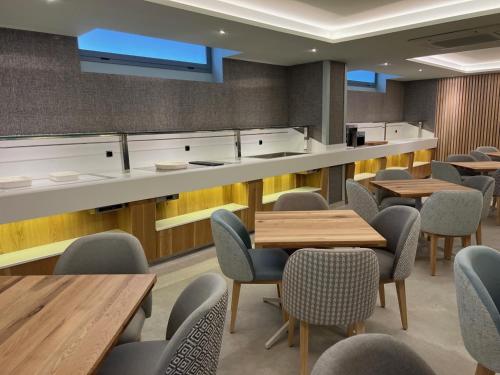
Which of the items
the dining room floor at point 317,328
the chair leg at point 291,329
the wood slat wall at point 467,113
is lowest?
the dining room floor at point 317,328

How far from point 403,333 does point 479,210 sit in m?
1.22

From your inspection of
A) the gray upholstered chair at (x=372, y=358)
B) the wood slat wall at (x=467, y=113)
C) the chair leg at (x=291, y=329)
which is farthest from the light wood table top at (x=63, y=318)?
the wood slat wall at (x=467, y=113)

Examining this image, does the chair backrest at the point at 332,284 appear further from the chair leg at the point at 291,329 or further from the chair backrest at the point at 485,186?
the chair backrest at the point at 485,186

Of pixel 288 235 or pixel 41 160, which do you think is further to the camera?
pixel 41 160

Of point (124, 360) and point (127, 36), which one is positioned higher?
point (127, 36)

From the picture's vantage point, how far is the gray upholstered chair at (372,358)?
0.83 m

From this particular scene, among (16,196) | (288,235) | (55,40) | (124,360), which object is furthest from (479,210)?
(55,40)

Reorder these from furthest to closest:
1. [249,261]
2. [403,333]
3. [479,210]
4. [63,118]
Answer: [63,118] → [479,210] → [403,333] → [249,261]

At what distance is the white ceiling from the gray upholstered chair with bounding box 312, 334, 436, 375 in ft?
7.16

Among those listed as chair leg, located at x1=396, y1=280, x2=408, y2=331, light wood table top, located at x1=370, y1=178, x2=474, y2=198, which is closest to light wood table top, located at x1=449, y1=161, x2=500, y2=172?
light wood table top, located at x1=370, y1=178, x2=474, y2=198

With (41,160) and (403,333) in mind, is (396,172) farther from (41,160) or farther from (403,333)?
(41,160)

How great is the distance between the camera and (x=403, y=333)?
2.12 m

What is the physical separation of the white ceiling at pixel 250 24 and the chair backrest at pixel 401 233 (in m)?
1.69

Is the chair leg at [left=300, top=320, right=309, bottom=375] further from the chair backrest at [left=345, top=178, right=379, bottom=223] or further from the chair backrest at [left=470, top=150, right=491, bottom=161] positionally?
the chair backrest at [left=470, top=150, right=491, bottom=161]
